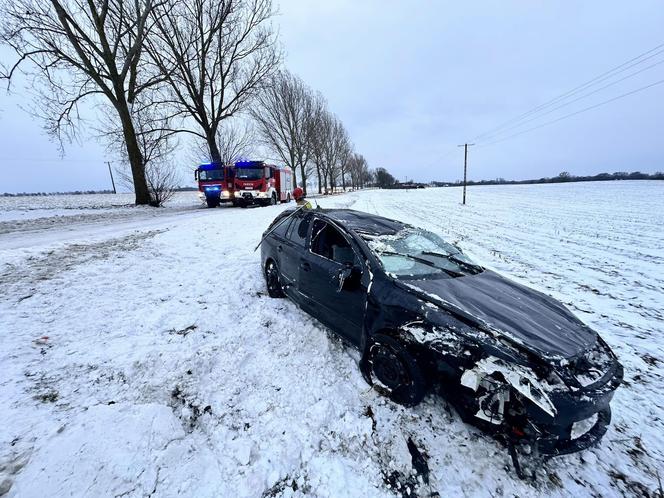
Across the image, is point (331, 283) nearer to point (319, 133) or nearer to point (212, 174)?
point (212, 174)

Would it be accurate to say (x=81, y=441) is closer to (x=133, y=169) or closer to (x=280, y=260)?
(x=280, y=260)

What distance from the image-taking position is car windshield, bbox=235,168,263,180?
18.1 meters

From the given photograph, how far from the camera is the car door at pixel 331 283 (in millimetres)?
2848

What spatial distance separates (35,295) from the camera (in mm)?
3926

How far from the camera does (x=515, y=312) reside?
2.37 m

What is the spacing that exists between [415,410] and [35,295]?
16.4 ft

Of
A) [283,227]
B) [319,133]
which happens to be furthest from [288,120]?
[283,227]

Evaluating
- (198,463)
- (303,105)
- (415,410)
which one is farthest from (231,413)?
(303,105)

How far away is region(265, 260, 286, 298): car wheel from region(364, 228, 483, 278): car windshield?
1.94m

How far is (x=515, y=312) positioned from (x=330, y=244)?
198cm

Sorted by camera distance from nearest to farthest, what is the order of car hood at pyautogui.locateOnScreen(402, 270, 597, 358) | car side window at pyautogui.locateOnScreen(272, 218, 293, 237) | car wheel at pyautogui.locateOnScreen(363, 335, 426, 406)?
car hood at pyautogui.locateOnScreen(402, 270, 597, 358), car wheel at pyautogui.locateOnScreen(363, 335, 426, 406), car side window at pyautogui.locateOnScreen(272, 218, 293, 237)

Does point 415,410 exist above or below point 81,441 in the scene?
below

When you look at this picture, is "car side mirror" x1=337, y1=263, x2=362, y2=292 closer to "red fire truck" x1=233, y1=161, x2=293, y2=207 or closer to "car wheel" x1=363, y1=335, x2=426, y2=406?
"car wheel" x1=363, y1=335, x2=426, y2=406

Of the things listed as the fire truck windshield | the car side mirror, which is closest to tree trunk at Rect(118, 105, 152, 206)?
the fire truck windshield
